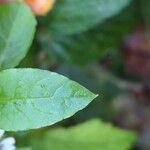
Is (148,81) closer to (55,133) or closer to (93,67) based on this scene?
(93,67)

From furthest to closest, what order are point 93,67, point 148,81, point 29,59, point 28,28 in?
point 148,81
point 93,67
point 29,59
point 28,28

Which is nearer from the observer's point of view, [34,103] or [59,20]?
[34,103]

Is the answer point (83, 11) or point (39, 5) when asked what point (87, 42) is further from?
point (39, 5)

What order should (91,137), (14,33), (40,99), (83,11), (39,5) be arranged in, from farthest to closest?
(91,137), (83,11), (39,5), (14,33), (40,99)

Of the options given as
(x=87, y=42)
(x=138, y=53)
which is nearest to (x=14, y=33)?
(x=87, y=42)

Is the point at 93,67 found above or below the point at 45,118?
below

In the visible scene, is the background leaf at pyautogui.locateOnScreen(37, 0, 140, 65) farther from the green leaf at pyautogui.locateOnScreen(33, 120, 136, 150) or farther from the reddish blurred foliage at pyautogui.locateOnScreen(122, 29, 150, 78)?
the reddish blurred foliage at pyautogui.locateOnScreen(122, 29, 150, 78)

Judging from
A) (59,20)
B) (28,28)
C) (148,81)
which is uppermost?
(28,28)

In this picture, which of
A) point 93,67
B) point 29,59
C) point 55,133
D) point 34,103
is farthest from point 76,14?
point 34,103
